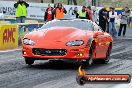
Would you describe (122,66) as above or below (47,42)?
below

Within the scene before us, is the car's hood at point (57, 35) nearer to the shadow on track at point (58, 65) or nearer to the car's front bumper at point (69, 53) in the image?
the car's front bumper at point (69, 53)

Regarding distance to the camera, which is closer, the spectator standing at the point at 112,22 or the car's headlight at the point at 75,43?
the car's headlight at the point at 75,43

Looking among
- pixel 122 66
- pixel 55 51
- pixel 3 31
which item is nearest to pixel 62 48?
pixel 55 51

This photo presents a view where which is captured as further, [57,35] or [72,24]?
[72,24]

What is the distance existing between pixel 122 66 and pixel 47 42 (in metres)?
2.26

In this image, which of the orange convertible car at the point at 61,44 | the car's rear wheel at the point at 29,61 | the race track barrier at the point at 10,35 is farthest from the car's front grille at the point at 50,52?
the race track barrier at the point at 10,35

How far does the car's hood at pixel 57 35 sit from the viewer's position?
1095 centimetres

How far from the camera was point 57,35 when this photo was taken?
36.7 ft

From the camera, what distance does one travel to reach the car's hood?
10.9 m

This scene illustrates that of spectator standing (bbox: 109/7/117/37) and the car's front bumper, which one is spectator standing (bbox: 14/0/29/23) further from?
the car's front bumper

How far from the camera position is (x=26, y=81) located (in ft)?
27.3

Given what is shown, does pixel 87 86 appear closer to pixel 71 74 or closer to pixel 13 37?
pixel 71 74

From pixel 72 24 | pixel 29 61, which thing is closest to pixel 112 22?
pixel 72 24

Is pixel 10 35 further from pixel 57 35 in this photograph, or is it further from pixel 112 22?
pixel 112 22
